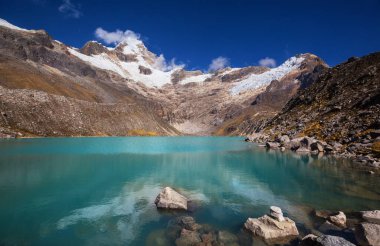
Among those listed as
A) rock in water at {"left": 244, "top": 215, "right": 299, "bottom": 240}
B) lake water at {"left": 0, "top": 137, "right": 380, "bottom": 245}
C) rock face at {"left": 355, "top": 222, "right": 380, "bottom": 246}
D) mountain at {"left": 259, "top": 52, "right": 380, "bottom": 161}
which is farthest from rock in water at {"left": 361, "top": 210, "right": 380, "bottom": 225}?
mountain at {"left": 259, "top": 52, "right": 380, "bottom": 161}

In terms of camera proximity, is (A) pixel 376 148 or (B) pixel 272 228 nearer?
(B) pixel 272 228

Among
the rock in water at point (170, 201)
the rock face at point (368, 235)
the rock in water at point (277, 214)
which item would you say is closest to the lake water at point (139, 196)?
the rock in water at point (170, 201)

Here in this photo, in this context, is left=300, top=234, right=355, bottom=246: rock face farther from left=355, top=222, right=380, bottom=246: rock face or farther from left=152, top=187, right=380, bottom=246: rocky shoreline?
left=355, top=222, right=380, bottom=246: rock face

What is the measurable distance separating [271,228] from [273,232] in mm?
495

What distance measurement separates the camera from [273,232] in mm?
20078

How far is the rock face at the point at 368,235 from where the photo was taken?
16.8 meters

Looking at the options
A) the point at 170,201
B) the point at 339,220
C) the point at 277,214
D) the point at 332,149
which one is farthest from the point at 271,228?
the point at 332,149

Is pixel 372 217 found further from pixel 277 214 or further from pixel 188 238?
pixel 188 238

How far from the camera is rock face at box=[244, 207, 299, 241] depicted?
784 inches

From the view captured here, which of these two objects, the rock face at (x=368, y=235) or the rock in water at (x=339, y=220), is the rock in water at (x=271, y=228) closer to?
the rock in water at (x=339, y=220)

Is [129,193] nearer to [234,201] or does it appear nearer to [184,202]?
[184,202]

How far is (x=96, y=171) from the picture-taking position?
48.5m

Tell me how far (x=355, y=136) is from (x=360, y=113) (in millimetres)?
14619

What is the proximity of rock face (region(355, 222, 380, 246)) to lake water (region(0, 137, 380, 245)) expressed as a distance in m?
4.20
